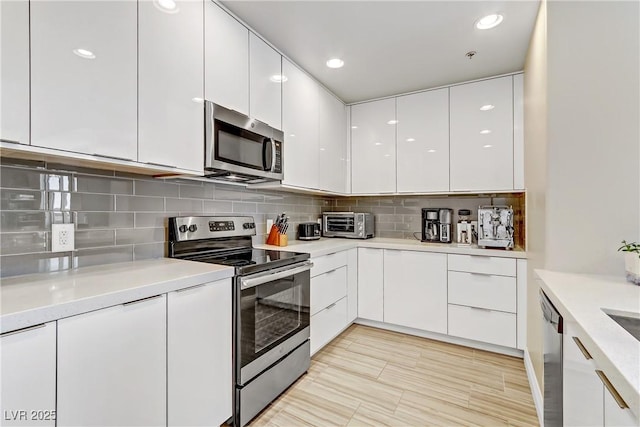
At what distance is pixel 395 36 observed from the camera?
2035mm

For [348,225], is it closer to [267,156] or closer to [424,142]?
[424,142]

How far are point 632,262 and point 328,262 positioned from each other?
174 cm

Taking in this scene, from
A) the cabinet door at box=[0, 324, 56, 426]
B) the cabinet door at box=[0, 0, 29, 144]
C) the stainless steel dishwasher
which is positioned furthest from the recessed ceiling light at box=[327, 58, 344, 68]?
the cabinet door at box=[0, 324, 56, 426]

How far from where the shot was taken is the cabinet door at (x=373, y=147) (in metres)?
3.09

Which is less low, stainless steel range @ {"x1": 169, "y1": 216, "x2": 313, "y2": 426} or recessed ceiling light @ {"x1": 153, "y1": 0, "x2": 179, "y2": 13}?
recessed ceiling light @ {"x1": 153, "y1": 0, "x2": 179, "y2": 13}

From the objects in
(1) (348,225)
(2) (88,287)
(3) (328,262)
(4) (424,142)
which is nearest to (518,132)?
(4) (424,142)

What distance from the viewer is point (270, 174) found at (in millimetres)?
2107

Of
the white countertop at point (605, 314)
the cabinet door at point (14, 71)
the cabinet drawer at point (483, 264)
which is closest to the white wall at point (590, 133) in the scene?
the white countertop at point (605, 314)

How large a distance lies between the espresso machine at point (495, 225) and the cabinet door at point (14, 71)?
2853mm

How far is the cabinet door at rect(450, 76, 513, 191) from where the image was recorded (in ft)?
8.45

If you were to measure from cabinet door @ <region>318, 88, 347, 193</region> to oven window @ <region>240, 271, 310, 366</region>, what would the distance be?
1145mm

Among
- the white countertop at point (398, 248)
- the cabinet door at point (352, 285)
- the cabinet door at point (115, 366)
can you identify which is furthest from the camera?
the cabinet door at point (352, 285)

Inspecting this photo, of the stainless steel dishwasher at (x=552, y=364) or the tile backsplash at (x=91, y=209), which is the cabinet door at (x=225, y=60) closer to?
the tile backsplash at (x=91, y=209)

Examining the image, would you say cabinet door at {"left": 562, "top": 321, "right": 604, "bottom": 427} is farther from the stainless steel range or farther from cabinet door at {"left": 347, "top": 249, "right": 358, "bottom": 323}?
cabinet door at {"left": 347, "top": 249, "right": 358, "bottom": 323}
